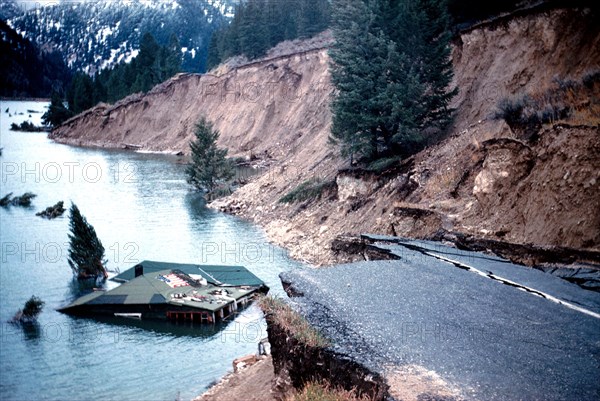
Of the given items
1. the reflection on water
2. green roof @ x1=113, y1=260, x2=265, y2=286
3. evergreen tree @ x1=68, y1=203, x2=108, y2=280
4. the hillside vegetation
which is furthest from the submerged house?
the hillside vegetation

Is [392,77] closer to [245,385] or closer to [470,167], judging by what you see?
[470,167]

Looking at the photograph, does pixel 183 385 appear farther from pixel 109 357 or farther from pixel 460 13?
pixel 460 13

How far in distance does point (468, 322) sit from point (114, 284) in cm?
2239

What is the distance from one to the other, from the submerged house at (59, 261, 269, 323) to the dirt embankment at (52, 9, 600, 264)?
412 cm

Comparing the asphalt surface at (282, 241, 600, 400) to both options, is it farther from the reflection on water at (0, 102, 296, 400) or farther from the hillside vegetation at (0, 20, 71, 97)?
the hillside vegetation at (0, 20, 71, 97)

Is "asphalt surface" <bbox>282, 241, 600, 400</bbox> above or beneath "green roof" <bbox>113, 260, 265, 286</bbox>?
above

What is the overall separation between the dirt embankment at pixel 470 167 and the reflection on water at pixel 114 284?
3379mm

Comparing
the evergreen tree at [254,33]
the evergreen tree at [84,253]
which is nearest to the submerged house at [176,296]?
the evergreen tree at [84,253]

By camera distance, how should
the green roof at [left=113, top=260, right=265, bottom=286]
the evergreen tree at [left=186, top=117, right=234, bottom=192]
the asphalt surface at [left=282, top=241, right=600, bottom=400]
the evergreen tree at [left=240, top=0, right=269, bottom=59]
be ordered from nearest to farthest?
the asphalt surface at [left=282, top=241, right=600, bottom=400], the green roof at [left=113, top=260, right=265, bottom=286], the evergreen tree at [left=186, top=117, right=234, bottom=192], the evergreen tree at [left=240, top=0, right=269, bottom=59]

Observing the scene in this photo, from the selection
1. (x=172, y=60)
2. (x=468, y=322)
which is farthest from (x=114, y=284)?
(x=172, y=60)

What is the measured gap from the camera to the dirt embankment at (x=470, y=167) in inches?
493

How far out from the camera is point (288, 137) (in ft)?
188

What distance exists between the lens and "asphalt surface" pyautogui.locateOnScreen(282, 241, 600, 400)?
582cm

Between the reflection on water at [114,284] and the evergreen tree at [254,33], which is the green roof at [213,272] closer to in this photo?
the reflection on water at [114,284]
